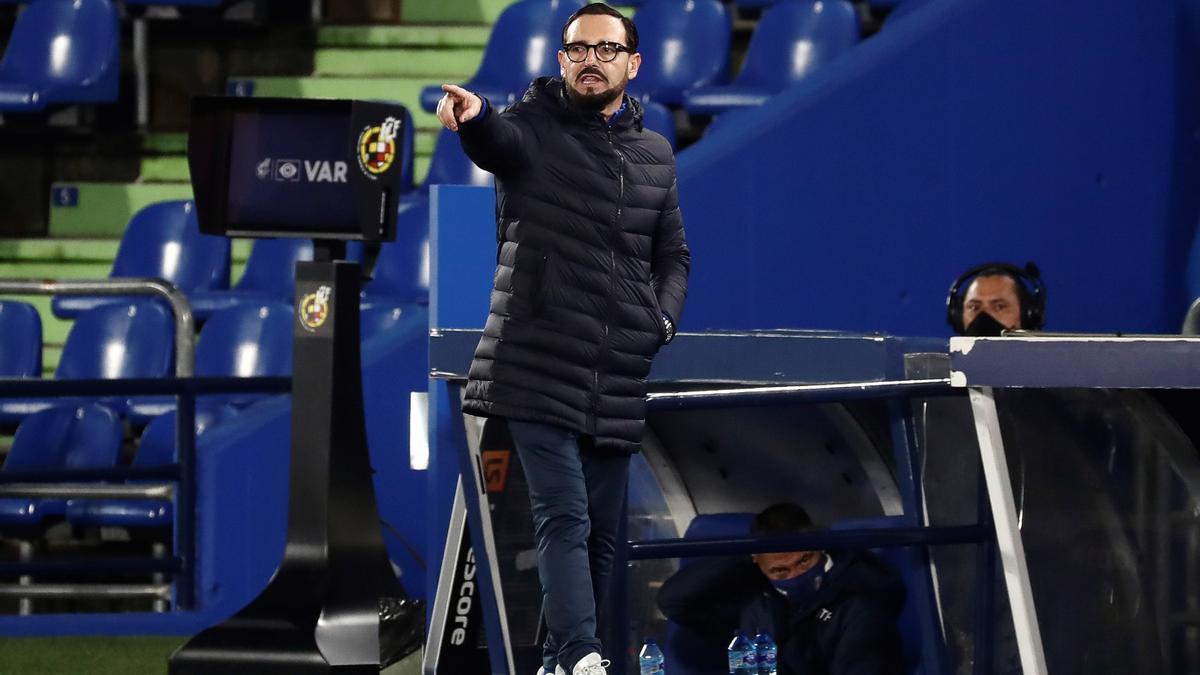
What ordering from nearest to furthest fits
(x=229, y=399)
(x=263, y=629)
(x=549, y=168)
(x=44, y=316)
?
(x=549, y=168) → (x=263, y=629) → (x=229, y=399) → (x=44, y=316)

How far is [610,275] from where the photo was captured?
3.67 m

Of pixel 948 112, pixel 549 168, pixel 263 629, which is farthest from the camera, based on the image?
pixel 948 112

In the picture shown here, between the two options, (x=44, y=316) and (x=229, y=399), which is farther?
(x=44, y=316)

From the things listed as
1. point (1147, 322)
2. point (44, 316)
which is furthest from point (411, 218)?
point (1147, 322)

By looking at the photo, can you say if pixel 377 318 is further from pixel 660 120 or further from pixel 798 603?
pixel 798 603

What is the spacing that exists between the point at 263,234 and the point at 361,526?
77 centimetres

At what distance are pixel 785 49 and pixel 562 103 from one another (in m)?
4.70

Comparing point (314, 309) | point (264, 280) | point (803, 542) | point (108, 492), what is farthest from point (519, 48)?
point (803, 542)

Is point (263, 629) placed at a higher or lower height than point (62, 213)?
lower

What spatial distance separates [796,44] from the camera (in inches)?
324

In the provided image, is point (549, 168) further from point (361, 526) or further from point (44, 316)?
point (44, 316)

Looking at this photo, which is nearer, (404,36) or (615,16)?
(615,16)

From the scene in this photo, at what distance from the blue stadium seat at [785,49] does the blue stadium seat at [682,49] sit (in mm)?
179

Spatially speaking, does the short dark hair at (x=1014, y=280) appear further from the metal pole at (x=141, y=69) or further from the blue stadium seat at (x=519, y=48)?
the metal pole at (x=141, y=69)
